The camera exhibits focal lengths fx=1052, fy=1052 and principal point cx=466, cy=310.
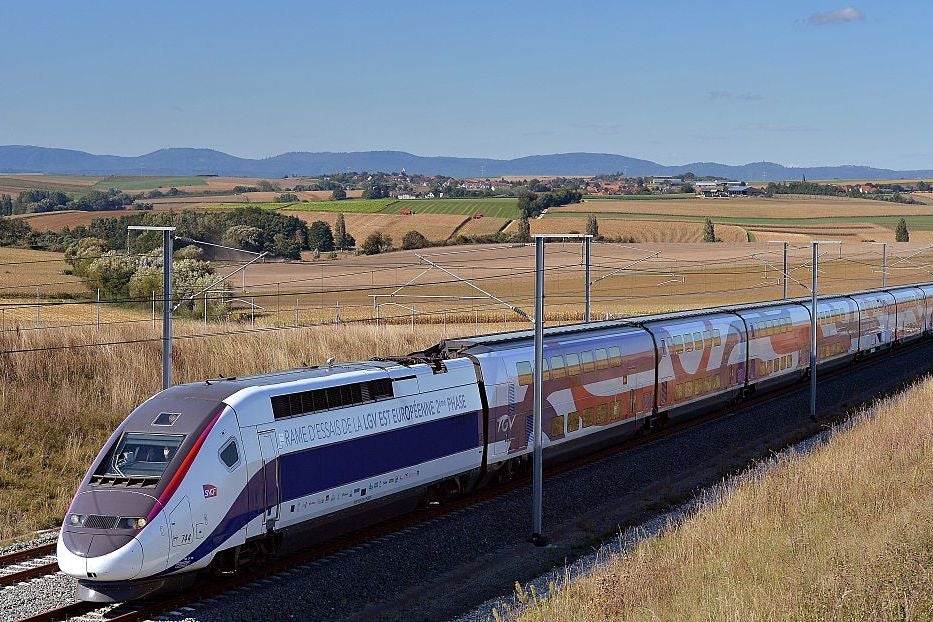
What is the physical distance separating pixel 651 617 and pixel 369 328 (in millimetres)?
35412

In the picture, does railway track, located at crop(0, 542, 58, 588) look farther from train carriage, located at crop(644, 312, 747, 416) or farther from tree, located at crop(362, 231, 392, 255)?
tree, located at crop(362, 231, 392, 255)

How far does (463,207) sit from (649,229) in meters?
40.2

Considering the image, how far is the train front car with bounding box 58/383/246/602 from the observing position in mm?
16641

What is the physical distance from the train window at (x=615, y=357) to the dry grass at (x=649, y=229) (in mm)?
87934

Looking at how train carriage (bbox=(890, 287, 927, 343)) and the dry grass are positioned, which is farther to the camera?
the dry grass

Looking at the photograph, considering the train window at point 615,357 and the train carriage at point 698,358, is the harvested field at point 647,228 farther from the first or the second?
the train window at point 615,357

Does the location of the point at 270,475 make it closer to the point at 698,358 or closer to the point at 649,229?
the point at 698,358

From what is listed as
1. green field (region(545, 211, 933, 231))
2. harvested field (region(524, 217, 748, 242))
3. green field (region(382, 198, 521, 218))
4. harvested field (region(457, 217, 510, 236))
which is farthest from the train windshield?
green field (region(382, 198, 521, 218))

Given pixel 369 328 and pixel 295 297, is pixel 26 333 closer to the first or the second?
pixel 369 328

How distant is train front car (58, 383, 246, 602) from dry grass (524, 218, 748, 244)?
10180cm

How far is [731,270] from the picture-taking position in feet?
339

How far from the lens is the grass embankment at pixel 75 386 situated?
1009 inches

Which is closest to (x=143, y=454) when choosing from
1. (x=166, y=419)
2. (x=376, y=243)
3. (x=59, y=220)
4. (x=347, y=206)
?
(x=166, y=419)

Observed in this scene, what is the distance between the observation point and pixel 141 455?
1805cm
